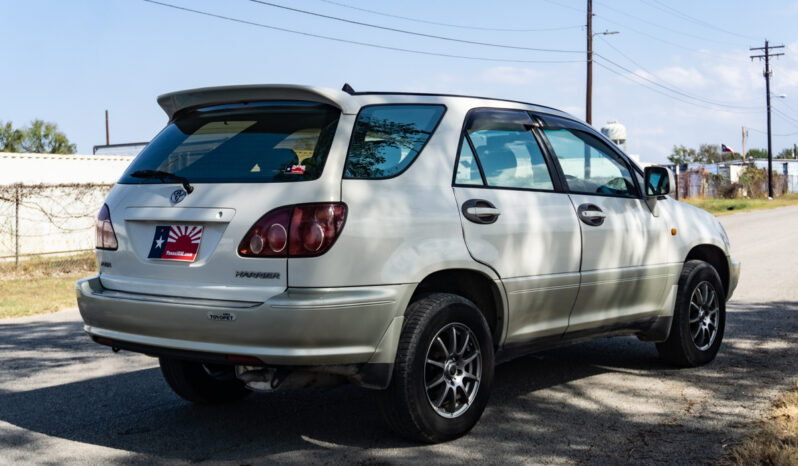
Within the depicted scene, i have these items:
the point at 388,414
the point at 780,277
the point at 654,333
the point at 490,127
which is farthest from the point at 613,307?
the point at 780,277

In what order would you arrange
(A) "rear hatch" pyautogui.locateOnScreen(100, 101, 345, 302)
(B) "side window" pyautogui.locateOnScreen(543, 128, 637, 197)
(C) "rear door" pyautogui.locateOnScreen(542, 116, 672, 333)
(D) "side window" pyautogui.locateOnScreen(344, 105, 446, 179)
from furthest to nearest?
(B) "side window" pyautogui.locateOnScreen(543, 128, 637, 197)
(C) "rear door" pyautogui.locateOnScreen(542, 116, 672, 333)
(D) "side window" pyautogui.locateOnScreen(344, 105, 446, 179)
(A) "rear hatch" pyautogui.locateOnScreen(100, 101, 345, 302)

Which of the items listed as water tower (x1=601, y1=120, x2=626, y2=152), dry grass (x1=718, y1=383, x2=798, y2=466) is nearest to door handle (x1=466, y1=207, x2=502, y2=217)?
dry grass (x1=718, y1=383, x2=798, y2=466)

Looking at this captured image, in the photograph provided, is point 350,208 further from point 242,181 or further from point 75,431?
point 75,431

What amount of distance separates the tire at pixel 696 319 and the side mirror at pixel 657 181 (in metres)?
0.69

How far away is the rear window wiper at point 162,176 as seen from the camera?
4426 mm

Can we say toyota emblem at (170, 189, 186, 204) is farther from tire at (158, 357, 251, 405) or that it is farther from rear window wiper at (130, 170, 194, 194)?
→ tire at (158, 357, 251, 405)

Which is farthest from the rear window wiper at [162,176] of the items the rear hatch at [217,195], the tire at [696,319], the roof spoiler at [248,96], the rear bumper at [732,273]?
the rear bumper at [732,273]

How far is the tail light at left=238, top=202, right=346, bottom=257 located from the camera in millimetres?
4082

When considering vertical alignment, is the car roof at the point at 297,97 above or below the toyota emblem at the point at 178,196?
above

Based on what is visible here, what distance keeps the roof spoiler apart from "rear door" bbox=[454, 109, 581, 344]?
0.82 metres

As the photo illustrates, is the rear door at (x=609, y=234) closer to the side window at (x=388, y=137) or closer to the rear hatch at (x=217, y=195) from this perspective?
the side window at (x=388, y=137)

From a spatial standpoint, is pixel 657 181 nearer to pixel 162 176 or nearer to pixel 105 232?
pixel 162 176

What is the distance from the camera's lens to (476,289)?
16.3 feet

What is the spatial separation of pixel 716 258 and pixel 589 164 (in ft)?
6.11
